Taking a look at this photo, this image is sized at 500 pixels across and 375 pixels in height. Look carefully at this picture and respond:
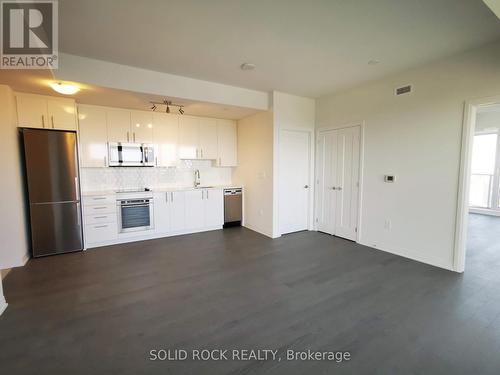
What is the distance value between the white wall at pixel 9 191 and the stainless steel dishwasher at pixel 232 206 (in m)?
3.41

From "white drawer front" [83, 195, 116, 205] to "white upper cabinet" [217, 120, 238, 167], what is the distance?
7.50 ft

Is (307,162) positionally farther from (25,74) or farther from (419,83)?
(25,74)

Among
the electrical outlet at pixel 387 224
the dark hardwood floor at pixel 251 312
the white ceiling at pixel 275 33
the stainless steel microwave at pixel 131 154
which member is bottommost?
the dark hardwood floor at pixel 251 312

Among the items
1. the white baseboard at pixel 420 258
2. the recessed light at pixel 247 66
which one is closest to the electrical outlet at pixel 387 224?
the white baseboard at pixel 420 258

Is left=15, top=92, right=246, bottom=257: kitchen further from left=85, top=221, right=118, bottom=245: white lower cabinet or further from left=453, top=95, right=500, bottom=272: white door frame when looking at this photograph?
left=453, top=95, right=500, bottom=272: white door frame

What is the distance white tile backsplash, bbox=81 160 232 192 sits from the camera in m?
4.71

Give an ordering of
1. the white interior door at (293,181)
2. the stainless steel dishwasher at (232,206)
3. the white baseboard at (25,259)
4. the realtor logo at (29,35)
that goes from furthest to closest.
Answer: the stainless steel dishwasher at (232,206) < the white interior door at (293,181) < the white baseboard at (25,259) < the realtor logo at (29,35)

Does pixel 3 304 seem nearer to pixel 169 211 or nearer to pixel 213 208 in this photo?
pixel 169 211

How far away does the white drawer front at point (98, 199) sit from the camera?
13.5ft

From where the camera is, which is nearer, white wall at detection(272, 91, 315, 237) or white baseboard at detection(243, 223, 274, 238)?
white wall at detection(272, 91, 315, 237)

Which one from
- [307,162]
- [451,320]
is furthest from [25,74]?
[451,320]

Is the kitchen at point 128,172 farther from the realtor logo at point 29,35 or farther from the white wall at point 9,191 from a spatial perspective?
the realtor logo at point 29,35

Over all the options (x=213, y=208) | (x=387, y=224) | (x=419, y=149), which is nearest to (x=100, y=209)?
(x=213, y=208)

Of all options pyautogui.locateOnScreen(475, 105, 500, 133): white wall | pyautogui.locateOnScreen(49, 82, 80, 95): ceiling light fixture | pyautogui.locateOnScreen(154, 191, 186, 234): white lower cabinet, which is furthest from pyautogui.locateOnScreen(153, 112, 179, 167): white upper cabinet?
pyautogui.locateOnScreen(475, 105, 500, 133): white wall
